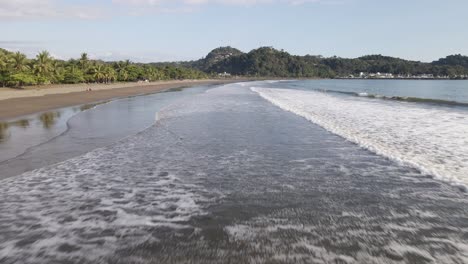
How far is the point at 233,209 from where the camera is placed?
6.78m

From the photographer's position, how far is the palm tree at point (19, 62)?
6125cm

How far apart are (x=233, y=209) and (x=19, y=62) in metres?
68.0

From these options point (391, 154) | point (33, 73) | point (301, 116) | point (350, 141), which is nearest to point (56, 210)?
point (391, 154)

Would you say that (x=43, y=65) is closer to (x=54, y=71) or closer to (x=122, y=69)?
(x=54, y=71)

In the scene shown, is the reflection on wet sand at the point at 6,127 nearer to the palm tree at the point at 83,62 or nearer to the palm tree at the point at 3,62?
the palm tree at the point at 3,62

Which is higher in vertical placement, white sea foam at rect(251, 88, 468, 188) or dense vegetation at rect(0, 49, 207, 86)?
dense vegetation at rect(0, 49, 207, 86)

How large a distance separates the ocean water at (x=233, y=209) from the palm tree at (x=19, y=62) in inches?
2340

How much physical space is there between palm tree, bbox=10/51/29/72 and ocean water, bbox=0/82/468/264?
59.4 metres

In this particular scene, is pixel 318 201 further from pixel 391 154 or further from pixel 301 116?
pixel 301 116

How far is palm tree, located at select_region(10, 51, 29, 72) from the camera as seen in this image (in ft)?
201

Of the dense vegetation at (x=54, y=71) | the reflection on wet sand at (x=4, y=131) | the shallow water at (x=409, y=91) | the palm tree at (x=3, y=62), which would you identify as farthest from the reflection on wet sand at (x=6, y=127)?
the palm tree at (x=3, y=62)

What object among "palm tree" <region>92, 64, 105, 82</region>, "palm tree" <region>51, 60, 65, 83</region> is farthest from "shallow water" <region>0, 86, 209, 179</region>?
"palm tree" <region>92, 64, 105, 82</region>

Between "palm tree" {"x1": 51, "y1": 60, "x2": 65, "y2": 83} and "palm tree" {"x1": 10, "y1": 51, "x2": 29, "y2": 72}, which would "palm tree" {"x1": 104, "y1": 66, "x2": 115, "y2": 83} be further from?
"palm tree" {"x1": 10, "y1": 51, "x2": 29, "y2": 72}

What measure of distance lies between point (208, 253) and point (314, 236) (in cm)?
166
